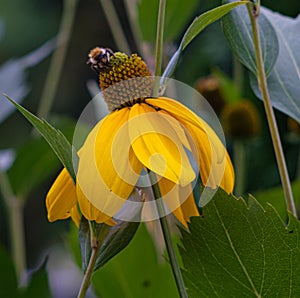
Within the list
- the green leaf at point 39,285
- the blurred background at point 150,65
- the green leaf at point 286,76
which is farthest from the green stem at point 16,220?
the green leaf at point 286,76

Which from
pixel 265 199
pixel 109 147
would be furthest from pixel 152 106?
pixel 265 199

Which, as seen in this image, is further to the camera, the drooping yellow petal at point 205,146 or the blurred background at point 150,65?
the blurred background at point 150,65

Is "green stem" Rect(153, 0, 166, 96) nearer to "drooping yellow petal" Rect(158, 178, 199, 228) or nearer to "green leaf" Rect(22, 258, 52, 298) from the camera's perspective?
"drooping yellow petal" Rect(158, 178, 199, 228)

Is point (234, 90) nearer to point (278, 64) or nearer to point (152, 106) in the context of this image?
point (278, 64)

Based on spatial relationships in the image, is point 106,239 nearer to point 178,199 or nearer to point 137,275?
point 178,199

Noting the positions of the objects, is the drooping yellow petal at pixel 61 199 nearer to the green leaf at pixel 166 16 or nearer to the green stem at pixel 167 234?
the green stem at pixel 167 234

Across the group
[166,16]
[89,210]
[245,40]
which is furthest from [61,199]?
[166,16]
